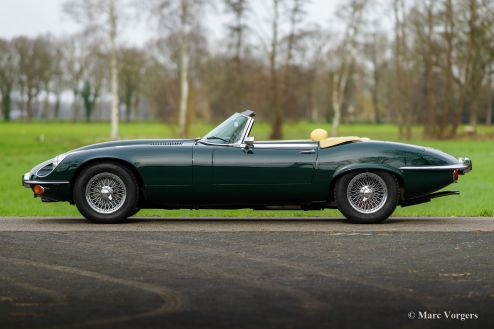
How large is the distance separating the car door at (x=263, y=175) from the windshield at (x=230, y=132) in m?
0.24

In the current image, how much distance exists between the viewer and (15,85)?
3711 inches

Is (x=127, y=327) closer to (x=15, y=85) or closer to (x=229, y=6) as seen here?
(x=229, y=6)

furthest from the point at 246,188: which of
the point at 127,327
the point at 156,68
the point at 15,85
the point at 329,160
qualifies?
the point at 15,85

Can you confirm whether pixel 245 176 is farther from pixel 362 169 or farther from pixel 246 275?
pixel 246 275

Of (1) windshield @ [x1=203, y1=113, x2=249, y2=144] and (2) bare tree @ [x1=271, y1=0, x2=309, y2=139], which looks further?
(2) bare tree @ [x1=271, y1=0, x2=309, y2=139]

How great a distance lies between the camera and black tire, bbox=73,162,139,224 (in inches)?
398

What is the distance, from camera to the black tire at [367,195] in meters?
10.1

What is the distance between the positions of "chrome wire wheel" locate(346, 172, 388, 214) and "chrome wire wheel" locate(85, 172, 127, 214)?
256 cm

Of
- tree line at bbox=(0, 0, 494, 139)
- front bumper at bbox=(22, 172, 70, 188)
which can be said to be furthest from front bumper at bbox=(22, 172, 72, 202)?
tree line at bbox=(0, 0, 494, 139)

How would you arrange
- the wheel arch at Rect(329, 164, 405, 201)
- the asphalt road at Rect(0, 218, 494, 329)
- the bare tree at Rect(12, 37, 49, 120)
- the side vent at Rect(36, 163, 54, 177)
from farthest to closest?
the bare tree at Rect(12, 37, 49, 120)
the side vent at Rect(36, 163, 54, 177)
the wheel arch at Rect(329, 164, 405, 201)
the asphalt road at Rect(0, 218, 494, 329)

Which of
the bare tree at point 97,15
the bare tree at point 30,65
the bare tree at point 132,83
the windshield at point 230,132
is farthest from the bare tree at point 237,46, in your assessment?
the windshield at point 230,132

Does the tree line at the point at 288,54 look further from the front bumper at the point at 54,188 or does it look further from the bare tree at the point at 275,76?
the front bumper at the point at 54,188

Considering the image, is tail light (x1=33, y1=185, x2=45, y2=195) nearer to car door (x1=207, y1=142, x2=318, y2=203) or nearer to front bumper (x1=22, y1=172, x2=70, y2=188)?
front bumper (x1=22, y1=172, x2=70, y2=188)

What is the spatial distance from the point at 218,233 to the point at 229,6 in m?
53.6
